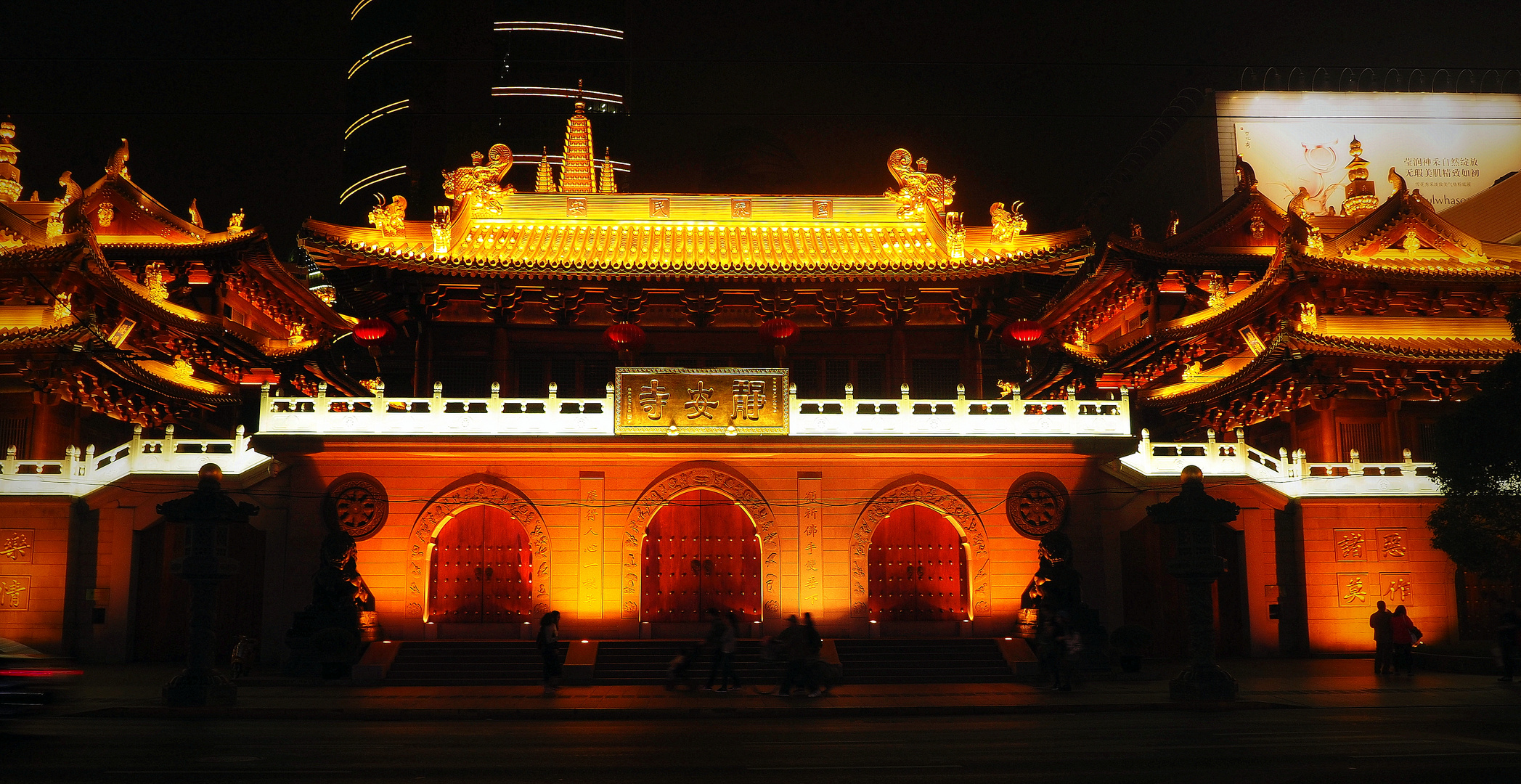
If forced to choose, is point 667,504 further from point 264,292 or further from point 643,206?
point 264,292

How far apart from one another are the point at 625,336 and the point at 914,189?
7024 mm

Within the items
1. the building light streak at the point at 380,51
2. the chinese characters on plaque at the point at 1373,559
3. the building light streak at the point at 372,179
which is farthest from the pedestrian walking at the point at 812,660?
the building light streak at the point at 380,51

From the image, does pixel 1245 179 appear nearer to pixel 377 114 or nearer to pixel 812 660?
pixel 812 660

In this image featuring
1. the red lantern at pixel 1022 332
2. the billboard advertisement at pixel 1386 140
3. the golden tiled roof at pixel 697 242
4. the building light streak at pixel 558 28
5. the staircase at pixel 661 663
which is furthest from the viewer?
the building light streak at pixel 558 28

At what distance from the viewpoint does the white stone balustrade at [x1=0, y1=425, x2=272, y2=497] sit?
22.0 metres

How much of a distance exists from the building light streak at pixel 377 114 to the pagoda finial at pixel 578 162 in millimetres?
40768

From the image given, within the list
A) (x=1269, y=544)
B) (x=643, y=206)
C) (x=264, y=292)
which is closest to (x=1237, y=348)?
(x=1269, y=544)

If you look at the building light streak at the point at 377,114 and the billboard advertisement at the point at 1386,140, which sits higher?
the building light streak at the point at 377,114

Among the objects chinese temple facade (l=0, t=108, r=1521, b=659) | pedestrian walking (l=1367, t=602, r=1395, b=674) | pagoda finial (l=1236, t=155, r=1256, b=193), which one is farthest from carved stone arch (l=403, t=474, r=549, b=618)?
pagoda finial (l=1236, t=155, r=1256, b=193)

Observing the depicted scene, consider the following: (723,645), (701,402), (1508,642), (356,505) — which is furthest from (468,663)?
(1508,642)

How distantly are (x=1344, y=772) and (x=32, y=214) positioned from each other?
29390 mm

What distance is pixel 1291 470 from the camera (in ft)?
75.6

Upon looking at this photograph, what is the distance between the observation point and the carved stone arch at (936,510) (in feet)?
69.3

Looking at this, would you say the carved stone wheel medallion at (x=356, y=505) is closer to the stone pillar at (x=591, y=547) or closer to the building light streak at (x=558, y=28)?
the stone pillar at (x=591, y=547)
